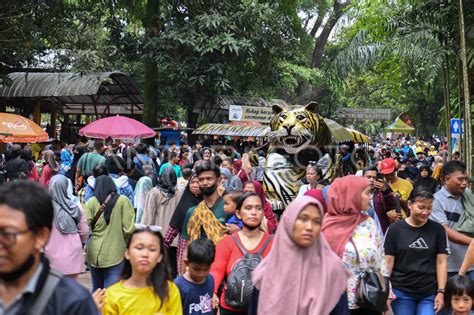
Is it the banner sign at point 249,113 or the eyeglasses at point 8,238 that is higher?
the banner sign at point 249,113

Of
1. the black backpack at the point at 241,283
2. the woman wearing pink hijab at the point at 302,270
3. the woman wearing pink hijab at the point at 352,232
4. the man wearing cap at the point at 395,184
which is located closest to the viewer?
the woman wearing pink hijab at the point at 302,270

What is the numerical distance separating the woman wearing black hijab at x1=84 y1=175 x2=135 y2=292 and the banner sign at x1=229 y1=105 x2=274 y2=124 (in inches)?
583

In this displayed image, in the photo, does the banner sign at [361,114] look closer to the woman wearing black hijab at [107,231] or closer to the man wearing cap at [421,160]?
the man wearing cap at [421,160]

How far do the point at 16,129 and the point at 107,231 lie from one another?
834 centimetres

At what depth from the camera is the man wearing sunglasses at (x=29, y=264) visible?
2.58 meters

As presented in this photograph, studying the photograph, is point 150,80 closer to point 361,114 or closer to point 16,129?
point 16,129

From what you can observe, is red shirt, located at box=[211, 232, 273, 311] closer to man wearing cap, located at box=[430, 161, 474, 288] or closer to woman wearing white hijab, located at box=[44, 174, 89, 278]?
man wearing cap, located at box=[430, 161, 474, 288]

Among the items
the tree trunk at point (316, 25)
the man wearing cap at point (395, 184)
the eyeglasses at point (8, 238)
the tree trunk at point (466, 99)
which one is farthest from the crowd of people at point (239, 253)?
the tree trunk at point (316, 25)

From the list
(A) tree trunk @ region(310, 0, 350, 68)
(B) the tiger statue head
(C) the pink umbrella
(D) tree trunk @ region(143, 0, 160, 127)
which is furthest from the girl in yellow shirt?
(A) tree trunk @ region(310, 0, 350, 68)

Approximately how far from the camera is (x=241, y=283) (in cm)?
483

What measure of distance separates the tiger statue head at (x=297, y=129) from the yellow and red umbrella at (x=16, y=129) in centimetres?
571

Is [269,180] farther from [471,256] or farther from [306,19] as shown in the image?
[306,19]

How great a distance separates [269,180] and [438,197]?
417cm

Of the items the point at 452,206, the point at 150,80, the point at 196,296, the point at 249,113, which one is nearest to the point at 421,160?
the point at 249,113
